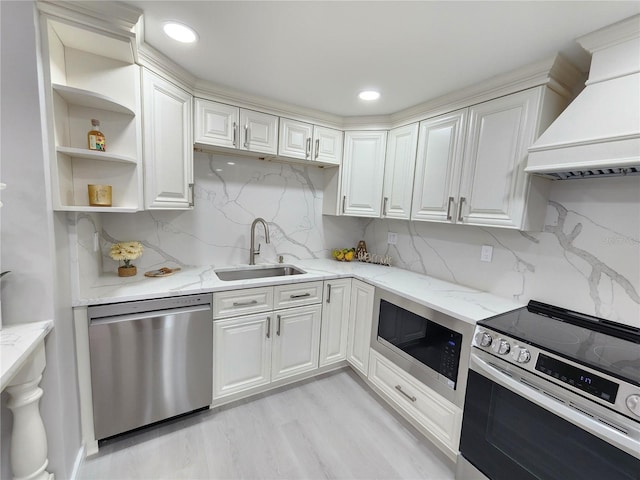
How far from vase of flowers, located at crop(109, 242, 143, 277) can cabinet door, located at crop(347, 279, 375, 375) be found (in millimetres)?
1629

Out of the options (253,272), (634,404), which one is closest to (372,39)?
(634,404)

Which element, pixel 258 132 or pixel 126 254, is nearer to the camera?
pixel 126 254

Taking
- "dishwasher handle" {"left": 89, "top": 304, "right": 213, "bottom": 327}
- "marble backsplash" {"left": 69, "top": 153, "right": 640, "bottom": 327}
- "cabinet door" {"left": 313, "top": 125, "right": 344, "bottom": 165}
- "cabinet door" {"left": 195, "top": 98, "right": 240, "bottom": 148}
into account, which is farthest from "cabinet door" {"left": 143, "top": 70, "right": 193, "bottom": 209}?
"cabinet door" {"left": 313, "top": 125, "right": 344, "bottom": 165}

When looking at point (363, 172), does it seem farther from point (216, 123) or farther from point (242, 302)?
point (242, 302)

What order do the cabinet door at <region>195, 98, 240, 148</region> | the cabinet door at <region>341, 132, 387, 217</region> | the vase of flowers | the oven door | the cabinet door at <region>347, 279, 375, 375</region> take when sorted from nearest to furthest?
the oven door
the vase of flowers
the cabinet door at <region>195, 98, 240, 148</region>
the cabinet door at <region>347, 279, 375, 375</region>
the cabinet door at <region>341, 132, 387, 217</region>

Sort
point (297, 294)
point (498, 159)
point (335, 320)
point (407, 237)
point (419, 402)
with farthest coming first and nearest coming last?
point (407, 237), point (335, 320), point (297, 294), point (419, 402), point (498, 159)

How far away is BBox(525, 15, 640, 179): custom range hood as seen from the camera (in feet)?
3.75

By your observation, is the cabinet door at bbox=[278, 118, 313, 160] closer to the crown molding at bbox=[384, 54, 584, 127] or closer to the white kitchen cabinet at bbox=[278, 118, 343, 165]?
the white kitchen cabinet at bbox=[278, 118, 343, 165]

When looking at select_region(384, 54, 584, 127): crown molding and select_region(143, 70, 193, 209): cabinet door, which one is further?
select_region(143, 70, 193, 209): cabinet door

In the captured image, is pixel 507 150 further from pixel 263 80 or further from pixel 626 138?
pixel 263 80

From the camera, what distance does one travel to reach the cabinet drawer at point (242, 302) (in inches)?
71.9

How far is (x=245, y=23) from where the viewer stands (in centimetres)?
129

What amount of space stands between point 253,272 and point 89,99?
1.59 m

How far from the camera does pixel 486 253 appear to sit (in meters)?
2.01
